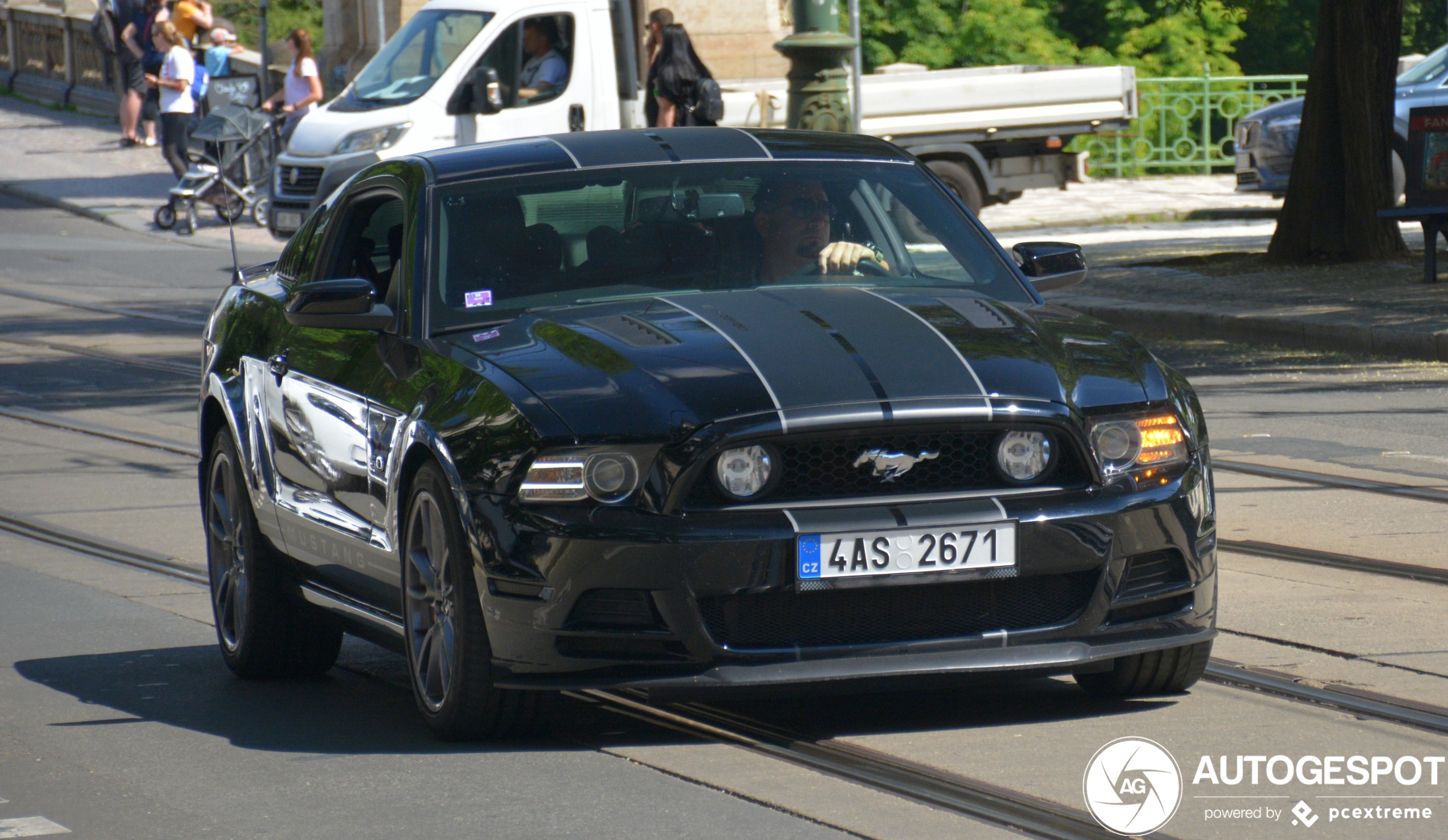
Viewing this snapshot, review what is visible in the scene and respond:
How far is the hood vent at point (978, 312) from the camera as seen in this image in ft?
17.8

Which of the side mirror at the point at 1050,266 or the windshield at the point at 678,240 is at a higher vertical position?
the windshield at the point at 678,240

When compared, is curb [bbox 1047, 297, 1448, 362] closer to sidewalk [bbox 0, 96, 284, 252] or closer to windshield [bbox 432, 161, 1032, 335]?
windshield [bbox 432, 161, 1032, 335]

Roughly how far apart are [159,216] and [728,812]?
2193 centimetres

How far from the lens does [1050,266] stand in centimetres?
634

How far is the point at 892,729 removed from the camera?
17.3ft

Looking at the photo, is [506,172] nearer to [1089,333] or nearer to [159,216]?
[1089,333]

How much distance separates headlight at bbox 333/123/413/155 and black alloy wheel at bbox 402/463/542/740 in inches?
585

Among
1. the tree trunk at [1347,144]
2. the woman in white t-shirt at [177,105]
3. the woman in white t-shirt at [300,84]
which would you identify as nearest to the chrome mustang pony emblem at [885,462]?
the tree trunk at [1347,144]

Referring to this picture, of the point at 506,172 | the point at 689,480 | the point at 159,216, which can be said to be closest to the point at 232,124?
the point at 159,216

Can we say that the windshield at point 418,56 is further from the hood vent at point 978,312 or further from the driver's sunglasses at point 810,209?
the hood vent at point 978,312

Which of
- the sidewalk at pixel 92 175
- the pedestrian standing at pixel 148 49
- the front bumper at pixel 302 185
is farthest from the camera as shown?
the pedestrian standing at pixel 148 49

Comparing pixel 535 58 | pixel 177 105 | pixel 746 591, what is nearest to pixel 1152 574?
pixel 746 591

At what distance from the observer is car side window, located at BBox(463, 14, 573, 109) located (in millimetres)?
19938

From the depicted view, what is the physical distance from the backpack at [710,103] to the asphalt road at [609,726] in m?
11.2
